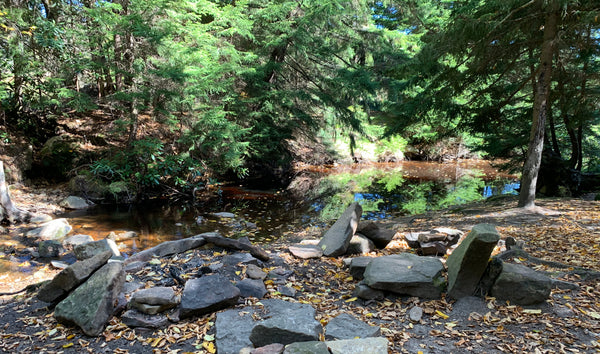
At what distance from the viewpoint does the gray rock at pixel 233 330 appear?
2879mm

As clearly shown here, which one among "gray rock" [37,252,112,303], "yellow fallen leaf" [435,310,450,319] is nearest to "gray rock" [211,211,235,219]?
"gray rock" [37,252,112,303]

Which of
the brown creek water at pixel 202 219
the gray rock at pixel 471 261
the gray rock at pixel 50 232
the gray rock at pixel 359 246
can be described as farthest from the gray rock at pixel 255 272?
the gray rock at pixel 50 232

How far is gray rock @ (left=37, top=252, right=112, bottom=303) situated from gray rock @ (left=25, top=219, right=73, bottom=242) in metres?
4.36

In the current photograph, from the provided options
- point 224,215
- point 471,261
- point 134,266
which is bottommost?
point 224,215

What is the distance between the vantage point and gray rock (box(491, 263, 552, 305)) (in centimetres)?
341

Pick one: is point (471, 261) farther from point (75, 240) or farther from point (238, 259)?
point (75, 240)

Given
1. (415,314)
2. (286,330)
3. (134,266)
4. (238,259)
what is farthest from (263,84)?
(286,330)

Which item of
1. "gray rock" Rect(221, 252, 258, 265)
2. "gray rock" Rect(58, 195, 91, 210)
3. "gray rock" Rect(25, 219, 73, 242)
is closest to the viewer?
"gray rock" Rect(221, 252, 258, 265)

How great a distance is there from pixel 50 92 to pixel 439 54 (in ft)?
39.2

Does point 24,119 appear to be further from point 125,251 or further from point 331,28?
point 331,28

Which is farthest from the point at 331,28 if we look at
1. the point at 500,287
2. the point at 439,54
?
the point at 500,287

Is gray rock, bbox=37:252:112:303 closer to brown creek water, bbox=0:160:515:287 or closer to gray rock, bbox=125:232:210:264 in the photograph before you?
gray rock, bbox=125:232:210:264

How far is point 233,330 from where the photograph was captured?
121 inches

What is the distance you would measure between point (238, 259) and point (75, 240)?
473 centimetres
